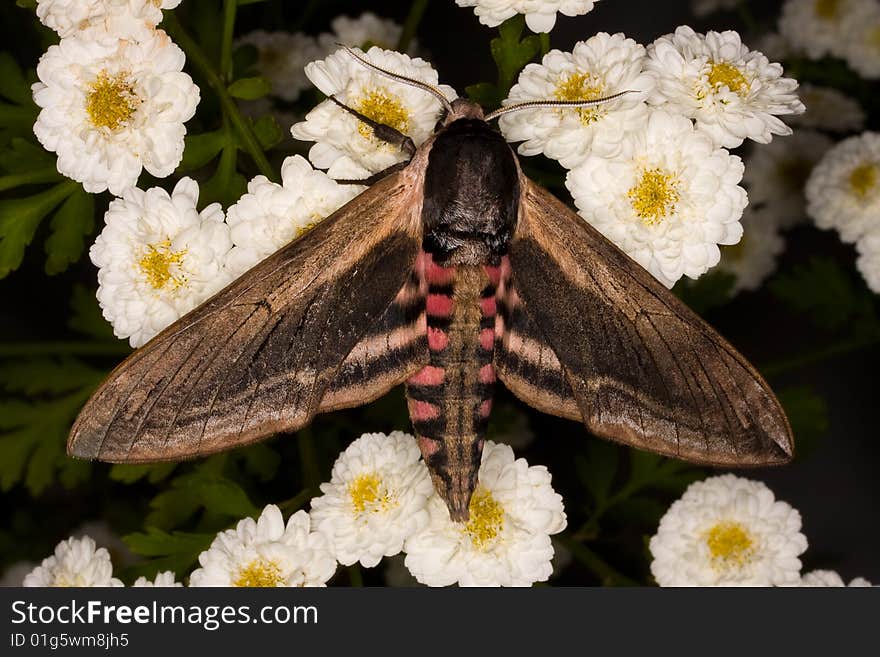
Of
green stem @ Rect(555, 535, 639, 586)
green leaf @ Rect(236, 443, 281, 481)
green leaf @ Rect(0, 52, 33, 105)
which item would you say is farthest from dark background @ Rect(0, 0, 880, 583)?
green leaf @ Rect(236, 443, 281, 481)

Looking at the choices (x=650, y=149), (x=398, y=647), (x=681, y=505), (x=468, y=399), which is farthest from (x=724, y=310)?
(x=398, y=647)

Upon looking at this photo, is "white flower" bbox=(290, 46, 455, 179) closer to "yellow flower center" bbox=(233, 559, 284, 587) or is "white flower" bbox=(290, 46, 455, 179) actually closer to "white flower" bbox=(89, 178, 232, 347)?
"white flower" bbox=(89, 178, 232, 347)

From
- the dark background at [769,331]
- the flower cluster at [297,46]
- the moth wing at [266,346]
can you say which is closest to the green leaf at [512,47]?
the moth wing at [266,346]

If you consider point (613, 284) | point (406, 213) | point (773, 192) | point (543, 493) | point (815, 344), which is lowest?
point (543, 493)

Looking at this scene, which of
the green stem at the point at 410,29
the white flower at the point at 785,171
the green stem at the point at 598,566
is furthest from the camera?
the white flower at the point at 785,171

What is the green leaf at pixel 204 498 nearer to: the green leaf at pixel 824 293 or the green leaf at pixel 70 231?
the green leaf at pixel 70 231

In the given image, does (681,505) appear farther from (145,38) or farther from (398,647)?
(145,38)
